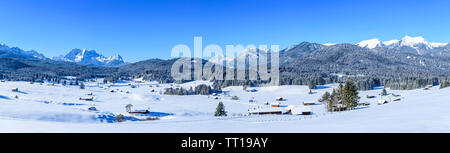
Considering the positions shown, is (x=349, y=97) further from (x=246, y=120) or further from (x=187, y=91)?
(x=187, y=91)

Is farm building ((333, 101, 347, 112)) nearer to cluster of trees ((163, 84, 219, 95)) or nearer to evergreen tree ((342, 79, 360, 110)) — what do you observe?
evergreen tree ((342, 79, 360, 110))

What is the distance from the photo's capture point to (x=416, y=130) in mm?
8734

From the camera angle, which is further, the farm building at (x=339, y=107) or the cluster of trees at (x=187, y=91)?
the cluster of trees at (x=187, y=91)

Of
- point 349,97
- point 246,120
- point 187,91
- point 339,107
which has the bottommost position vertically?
point 187,91

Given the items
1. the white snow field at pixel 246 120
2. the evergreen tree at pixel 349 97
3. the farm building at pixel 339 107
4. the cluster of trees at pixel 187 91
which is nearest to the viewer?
the white snow field at pixel 246 120

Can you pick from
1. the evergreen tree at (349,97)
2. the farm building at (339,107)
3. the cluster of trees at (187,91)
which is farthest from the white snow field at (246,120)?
the cluster of trees at (187,91)

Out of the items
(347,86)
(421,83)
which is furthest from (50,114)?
(421,83)

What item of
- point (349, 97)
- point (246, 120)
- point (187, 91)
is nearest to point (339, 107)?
point (349, 97)

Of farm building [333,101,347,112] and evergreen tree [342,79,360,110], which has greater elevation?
evergreen tree [342,79,360,110]

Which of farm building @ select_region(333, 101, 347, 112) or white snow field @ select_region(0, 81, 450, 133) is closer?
white snow field @ select_region(0, 81, 450, 133)

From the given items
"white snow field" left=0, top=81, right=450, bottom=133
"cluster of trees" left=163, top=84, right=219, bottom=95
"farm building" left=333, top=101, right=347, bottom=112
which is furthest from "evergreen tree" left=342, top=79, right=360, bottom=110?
"cluster of trees" left=163, top=84, right=219, bottom=95

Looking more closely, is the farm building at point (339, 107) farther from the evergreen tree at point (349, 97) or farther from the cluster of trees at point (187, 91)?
the cluster of trees at point (187, 91)
